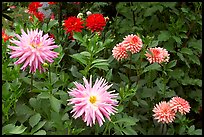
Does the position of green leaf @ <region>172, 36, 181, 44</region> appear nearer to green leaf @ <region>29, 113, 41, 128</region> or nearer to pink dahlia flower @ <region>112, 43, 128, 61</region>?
pink dahlia flower @ <region>112, 43, 128, 61</region>

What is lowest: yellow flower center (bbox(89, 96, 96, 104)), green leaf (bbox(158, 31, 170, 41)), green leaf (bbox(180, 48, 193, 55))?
yellow flower center (bbox(89, 96, 96, 104))

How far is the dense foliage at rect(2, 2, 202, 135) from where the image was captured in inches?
50.4

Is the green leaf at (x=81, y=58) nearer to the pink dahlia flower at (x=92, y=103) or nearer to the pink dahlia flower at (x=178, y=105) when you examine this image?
the pink dahlia flower at (x=92, y=103)

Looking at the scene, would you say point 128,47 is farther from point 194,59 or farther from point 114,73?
point 194,59

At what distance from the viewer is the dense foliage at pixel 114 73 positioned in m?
1.28

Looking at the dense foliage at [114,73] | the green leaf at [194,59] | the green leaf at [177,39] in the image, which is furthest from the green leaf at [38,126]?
the green leaf at [194,59]

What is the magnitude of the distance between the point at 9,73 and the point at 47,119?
188 millimetres

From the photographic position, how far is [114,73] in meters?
1.80

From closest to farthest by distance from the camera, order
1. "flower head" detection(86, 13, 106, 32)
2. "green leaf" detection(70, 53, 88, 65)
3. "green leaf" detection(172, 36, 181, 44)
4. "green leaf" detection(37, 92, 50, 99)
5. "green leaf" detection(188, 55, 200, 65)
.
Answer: "green leaf" detection(37, 92, 50, 99), "green leaf" detection(70, 53, 88, 65), "flower head" detection(86, 13, 106, 32), "green leaf" detection(172, 36, 181, 44), "green leaf" detection(188, 55, 200, 65)

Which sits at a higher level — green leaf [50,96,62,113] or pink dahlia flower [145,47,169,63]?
pink dahlia flower [145,47,169,63]

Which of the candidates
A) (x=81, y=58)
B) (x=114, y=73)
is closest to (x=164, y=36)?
(x=114, y=73)

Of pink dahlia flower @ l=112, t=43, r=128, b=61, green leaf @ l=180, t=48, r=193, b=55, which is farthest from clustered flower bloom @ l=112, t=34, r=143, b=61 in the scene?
green leaf @ l=180, t=48, r=193, b=55

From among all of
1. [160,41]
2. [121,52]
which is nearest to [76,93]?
[121,52]

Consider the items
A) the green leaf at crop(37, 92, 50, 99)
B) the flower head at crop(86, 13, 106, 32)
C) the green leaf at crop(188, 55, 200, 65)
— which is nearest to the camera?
the green leaf at crop(37, 92, 50, 99)
